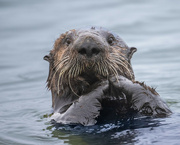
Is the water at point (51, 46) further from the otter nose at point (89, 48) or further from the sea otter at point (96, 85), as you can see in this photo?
the otter nose at point (89, 48)

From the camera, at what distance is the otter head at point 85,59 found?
19.6 ft

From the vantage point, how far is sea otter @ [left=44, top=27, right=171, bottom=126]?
19.8 ft

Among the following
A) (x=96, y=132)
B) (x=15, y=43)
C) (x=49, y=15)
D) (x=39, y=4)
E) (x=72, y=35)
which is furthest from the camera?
(x=39, y=4)

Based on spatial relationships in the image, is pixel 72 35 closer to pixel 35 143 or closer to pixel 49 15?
pixel 35 143

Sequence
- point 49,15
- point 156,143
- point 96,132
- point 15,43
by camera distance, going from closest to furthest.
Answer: point 156,143, point 96,132, point 15,43, point 49,15

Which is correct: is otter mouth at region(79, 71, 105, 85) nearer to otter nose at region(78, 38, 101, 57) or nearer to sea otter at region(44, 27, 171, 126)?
sea otter at region(44, 27, 171, 126)

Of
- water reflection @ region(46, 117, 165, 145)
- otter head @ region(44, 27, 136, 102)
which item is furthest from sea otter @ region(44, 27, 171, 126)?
water reflection @ region(46, 117, 165, 145)

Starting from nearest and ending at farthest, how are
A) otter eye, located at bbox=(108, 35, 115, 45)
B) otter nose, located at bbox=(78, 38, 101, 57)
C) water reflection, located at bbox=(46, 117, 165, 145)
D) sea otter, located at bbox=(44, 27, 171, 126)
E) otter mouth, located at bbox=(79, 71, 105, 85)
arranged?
water reflection, located at bbox=(46, 117, 165, 145), otter nose, located at bbox=(78, 38, 101, 57), sea otter, located at bbox=(44, 27, 171, 126), otter mouth, located at bbox=(79, 71, 105, 85), otter eye, located at bbox=(108, 35, 115, 45)

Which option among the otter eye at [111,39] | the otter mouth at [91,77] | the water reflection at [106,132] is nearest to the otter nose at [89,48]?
the otter mouth at [91,77]

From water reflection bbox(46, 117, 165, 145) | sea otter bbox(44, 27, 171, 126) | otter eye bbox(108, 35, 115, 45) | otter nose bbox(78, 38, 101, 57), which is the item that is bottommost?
water reflection bbox(46, 117, 165, 145)

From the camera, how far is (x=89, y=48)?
5.86m

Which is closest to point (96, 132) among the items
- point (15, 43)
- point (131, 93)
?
point (131, 93)

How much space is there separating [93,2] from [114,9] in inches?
46.2

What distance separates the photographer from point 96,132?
590 cm
